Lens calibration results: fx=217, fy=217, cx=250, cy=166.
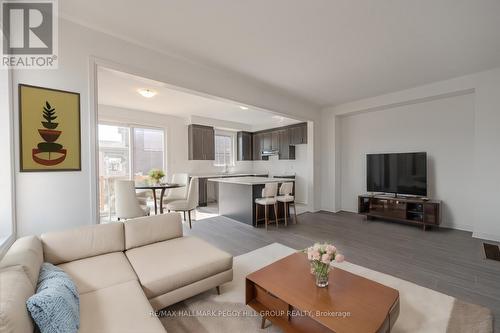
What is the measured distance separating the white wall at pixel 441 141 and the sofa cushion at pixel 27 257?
5.83 m

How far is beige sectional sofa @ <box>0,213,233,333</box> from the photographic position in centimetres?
118

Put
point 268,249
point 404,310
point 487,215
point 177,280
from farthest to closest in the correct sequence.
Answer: point 487,215, point 268,249, point 404,310, point 177,280

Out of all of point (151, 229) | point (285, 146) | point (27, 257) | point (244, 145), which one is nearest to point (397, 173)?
point (285, 146)

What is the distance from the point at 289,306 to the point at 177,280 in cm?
92

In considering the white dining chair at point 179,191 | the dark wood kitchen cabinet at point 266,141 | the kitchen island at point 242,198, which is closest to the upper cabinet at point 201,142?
the white dining chair at point 179,191

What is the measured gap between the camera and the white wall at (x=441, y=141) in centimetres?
407

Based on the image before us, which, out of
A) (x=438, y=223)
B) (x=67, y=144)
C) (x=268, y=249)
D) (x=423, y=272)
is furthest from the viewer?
(x=438, y=223)

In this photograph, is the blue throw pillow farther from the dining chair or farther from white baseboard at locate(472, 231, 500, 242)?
white baseboard at locate(472, 231, 500, 242)

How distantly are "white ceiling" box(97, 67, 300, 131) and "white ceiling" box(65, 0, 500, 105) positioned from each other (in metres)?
0.68

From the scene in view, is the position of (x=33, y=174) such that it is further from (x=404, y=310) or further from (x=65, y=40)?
(x=404, y=310)

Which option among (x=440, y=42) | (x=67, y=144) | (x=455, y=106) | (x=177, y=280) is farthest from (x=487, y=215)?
(x=67, y=144)

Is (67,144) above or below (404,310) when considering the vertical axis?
above

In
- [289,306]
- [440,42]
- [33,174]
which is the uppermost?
[440,42]

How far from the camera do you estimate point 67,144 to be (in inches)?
89.6
